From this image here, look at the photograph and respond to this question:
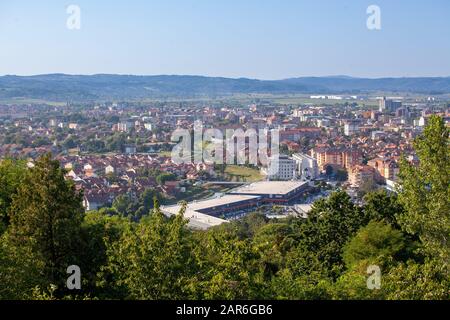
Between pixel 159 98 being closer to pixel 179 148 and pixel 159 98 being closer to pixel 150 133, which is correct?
pixel 150 133

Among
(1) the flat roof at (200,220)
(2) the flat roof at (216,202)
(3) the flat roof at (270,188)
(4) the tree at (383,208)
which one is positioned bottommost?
(3) the flat roof at (270,188)

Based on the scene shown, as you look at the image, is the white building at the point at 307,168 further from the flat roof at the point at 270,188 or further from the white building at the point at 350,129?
the white building at the point at 350,129

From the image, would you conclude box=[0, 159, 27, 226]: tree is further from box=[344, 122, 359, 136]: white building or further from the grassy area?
box=[344, 122, 359, 136]: white building

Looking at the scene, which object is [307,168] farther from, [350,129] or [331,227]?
[331,227]

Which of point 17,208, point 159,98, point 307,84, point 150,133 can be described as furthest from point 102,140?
point 307,84

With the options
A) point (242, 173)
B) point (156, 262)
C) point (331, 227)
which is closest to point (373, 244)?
point (331, 227)

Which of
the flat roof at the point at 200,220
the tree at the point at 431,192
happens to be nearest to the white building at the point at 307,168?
the flat roof at the point at 200,220
